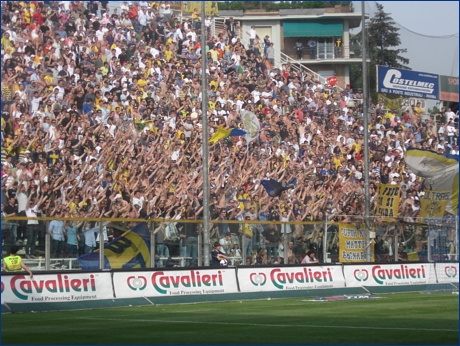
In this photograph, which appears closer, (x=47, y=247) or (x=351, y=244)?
(x=47, y=247)

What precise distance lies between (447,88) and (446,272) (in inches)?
587

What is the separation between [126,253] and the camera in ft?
81.6

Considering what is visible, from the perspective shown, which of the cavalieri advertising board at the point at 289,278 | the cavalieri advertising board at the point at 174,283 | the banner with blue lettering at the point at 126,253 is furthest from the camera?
the cavalieri advertising board at the point at 289,278

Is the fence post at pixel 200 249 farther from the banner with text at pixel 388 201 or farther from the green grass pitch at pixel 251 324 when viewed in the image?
the banner with text at pixel 388 201

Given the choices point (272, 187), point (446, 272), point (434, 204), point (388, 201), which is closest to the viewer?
point (446, 272)

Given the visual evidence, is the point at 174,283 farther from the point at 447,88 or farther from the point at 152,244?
the point at 447,88

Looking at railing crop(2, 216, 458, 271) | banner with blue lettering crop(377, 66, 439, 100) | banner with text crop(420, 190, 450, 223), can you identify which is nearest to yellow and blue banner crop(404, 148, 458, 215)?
banner with text crop(420, 190, 450, 223)

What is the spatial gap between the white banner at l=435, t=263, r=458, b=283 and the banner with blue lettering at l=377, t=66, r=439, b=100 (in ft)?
35.5

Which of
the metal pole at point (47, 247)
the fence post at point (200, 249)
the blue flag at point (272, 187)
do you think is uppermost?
the blue flag at point (272, 187)

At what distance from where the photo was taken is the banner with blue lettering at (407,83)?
124 ft

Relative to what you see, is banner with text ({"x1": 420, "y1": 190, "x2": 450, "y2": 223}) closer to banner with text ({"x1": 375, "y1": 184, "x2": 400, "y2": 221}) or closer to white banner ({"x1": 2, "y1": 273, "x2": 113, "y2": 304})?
banner with text ({"x1": 375, "y1": 184, "x2": 400, "y2": 221})

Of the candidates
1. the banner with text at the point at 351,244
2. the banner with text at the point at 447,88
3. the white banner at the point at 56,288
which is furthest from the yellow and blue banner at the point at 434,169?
the white banner at the point at 56,288

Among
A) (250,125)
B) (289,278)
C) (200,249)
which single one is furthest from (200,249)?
(250,125)

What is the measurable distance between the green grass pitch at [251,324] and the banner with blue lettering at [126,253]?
2.74 m
